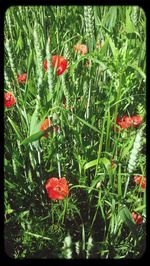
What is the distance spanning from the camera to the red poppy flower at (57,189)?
770 millimetres

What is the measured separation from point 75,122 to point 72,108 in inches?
1.3

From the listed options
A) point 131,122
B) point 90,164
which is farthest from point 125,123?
point 90,164

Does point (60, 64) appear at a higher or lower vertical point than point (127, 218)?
higher

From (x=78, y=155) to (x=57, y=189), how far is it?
0.08m

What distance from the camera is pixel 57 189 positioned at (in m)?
0.77

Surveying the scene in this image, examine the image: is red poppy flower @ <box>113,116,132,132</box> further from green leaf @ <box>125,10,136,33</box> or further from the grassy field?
green leaf @ <box>125,10,136,33</box>

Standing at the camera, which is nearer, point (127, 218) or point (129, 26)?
point (127, 218)

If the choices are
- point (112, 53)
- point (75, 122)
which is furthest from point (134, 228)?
point (112, 53)

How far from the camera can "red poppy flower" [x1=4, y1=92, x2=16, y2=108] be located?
84 centimetres

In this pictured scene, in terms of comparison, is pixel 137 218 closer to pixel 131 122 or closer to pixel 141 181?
pixel 141 181

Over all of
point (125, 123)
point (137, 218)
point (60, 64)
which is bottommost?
point (137, 218)

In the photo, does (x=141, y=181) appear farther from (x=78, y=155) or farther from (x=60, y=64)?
(x=60, y=64)

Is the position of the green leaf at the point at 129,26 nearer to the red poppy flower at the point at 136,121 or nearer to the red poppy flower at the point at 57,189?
the red poppy flower at the point at 136,121

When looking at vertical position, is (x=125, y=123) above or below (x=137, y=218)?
above
